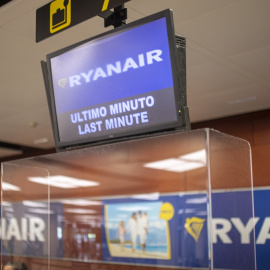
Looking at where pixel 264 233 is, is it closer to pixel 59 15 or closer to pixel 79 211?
pixel 79 211

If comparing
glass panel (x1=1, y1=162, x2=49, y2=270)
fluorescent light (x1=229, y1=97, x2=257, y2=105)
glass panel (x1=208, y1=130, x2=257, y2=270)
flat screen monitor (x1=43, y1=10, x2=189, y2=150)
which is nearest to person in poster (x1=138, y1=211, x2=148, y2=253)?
glass panel (x1=1, y1=162, x2=49, y2=270)

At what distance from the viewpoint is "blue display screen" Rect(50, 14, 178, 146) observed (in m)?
2.31

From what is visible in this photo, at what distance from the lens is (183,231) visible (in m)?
7.17

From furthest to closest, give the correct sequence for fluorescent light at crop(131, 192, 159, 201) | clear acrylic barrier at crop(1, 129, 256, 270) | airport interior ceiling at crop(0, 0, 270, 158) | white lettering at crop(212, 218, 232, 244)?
fluorescent light at crop(131, 192, 159, 201)
clear acrylic barrier at crop(1, 129, 256, 270)
white lettering at crop(212, 218, 232, 244)
airport interior ceiling at crop(0, 0, 270, 158)

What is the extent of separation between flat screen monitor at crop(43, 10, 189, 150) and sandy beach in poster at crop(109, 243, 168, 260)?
15.9 ft

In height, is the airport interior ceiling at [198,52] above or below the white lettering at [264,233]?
above

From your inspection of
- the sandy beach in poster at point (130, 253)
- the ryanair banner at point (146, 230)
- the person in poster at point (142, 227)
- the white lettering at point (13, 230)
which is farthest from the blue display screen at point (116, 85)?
the person in poster at point (142, 227)

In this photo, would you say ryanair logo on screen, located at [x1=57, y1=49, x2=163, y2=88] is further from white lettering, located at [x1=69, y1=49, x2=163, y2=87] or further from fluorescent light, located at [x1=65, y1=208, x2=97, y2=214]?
fluorescent light, located at [x1=65, y1=208, x2=97, y2=214]

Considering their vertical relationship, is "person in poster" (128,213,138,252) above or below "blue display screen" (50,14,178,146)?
below

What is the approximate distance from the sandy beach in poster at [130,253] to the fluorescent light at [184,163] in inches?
53.6

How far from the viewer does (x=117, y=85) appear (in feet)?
8.13

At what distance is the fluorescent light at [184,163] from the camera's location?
709 centimetres

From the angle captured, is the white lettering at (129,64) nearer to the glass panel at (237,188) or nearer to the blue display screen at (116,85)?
the blue display screen at (116,85)

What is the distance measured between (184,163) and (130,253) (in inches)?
71.2
